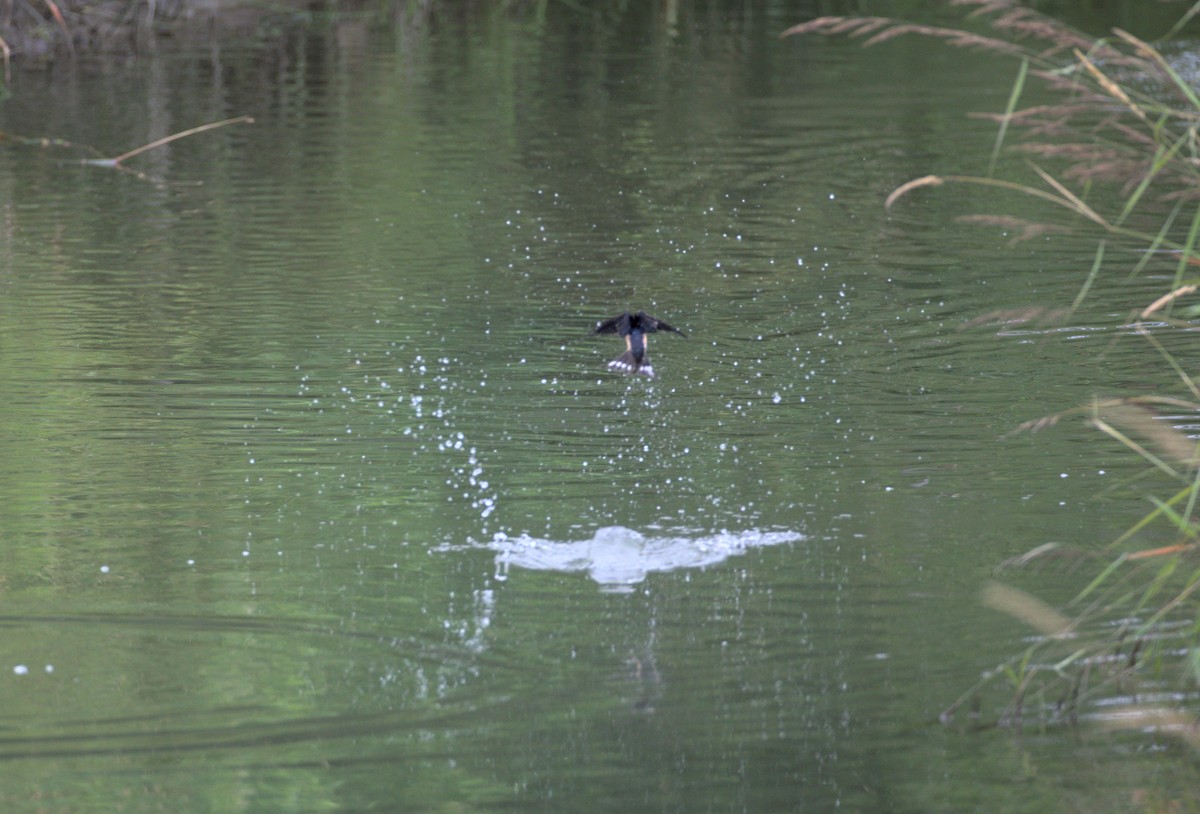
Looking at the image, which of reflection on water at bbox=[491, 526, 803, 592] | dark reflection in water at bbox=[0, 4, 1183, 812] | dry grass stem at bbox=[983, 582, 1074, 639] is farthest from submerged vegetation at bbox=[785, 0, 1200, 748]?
reflection on water at bbox=[491, 526, 803, 592]

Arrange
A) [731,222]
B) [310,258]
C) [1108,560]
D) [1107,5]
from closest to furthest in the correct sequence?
1. [1108,560]
2. [310,258]
3. [731,222]
4. [1107,5]

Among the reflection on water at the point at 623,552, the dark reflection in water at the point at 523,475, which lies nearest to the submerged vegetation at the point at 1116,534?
the dark reflection in water at the point at 523,475

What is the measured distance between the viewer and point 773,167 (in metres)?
12.8

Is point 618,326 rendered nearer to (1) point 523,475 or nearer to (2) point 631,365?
(2) point 631,365

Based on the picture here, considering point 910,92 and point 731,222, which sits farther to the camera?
point 910,92

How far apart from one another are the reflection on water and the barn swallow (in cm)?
162

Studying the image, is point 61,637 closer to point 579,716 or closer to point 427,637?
point 427,637

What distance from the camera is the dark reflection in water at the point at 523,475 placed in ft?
14.1

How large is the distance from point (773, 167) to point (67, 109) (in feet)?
20.0

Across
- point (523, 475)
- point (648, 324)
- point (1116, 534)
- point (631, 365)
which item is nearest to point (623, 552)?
point (523, 475)

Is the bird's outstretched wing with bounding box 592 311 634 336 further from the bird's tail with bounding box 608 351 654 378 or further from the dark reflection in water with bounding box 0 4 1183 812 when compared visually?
the dark reflection in water with bounding box 0 4 1183 812

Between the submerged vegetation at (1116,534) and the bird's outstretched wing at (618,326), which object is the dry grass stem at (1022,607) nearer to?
the submerged vegetation at (1116,534)

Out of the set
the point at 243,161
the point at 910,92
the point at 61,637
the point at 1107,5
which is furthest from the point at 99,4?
the point at 61,637

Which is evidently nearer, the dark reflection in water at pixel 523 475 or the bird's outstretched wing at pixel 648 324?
the dark reflection in water at pixel 523 475
